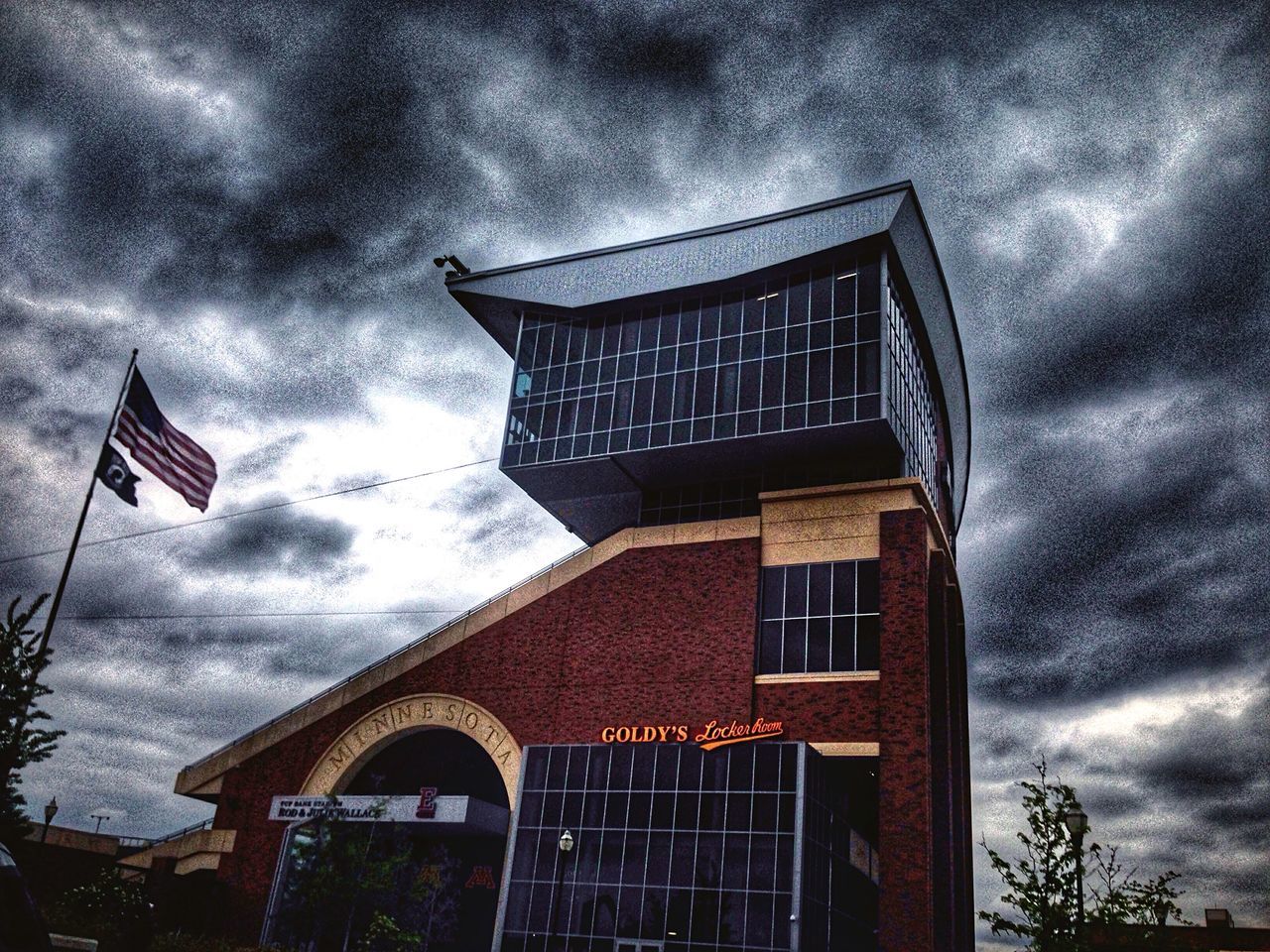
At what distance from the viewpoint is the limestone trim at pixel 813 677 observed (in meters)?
44.2

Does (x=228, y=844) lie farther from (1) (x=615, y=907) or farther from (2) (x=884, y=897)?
(2) (x=884, y=897)

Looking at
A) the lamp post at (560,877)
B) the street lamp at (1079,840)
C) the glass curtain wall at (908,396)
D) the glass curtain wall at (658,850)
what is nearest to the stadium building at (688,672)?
the glass curtain wall at (658,850)

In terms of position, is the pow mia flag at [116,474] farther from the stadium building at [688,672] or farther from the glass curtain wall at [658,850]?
the glass curtain wall at [658,850]

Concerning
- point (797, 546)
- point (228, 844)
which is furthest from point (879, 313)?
Answer: point (228, 844)

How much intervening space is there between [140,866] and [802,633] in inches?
1397

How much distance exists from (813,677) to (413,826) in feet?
64.4

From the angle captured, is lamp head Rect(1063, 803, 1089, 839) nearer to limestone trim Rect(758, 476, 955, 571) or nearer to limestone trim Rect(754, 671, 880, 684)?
limestone trim Rect(754, 671, 880, 684)

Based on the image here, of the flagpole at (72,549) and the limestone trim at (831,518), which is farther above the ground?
the limestone trim at (831,518)

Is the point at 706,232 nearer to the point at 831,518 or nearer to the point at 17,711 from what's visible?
the point at 831,518

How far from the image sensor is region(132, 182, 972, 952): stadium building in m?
41.4

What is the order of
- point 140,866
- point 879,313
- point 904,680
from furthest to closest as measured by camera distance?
point 140,866 < point 879,313 < point 904,680

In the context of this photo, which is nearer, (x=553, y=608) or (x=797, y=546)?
(x=797, y=546)

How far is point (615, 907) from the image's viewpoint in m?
41.7

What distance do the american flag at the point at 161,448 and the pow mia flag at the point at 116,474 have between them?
0.43m
